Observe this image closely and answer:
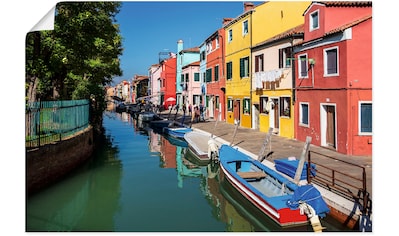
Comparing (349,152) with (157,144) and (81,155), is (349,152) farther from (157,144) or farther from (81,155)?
(157,144)

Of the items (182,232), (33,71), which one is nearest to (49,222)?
(182,232)

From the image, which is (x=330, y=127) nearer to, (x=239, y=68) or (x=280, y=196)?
(x=280, y=196)

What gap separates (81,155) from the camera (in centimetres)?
1348

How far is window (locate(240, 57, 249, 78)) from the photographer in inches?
788

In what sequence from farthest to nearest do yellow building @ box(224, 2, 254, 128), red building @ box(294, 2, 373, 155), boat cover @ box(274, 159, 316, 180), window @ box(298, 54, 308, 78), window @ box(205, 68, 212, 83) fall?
window @ box(205, 68, 212, 83) < yellow building @ box(224, 2, 254, 128) < window @ box(298, 54, 308, 78) < red building @ box(294, 2, 373, 155) < boat cover @ box(274, 159, 316, 180)

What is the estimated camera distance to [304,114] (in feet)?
47.5

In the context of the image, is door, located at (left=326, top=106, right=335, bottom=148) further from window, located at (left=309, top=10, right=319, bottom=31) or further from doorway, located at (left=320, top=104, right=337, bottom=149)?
window, located at (left=309, top=10, right=319, bottom=31)

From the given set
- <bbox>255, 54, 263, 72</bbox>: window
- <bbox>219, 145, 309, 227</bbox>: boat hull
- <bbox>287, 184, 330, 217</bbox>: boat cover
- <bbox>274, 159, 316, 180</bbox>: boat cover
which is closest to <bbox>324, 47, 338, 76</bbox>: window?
<bbox>274, 159, 316, 180</bbox>: boat cover

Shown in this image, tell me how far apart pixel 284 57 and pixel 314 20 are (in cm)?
301

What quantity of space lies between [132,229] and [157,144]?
12168mm

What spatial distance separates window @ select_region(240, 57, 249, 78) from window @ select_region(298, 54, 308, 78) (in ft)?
18.6

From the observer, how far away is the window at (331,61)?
11946 millimetres

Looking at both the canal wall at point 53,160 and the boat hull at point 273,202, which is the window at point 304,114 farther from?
the canal wall at point 53,160

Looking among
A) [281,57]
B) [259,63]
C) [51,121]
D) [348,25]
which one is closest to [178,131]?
[259,63]
